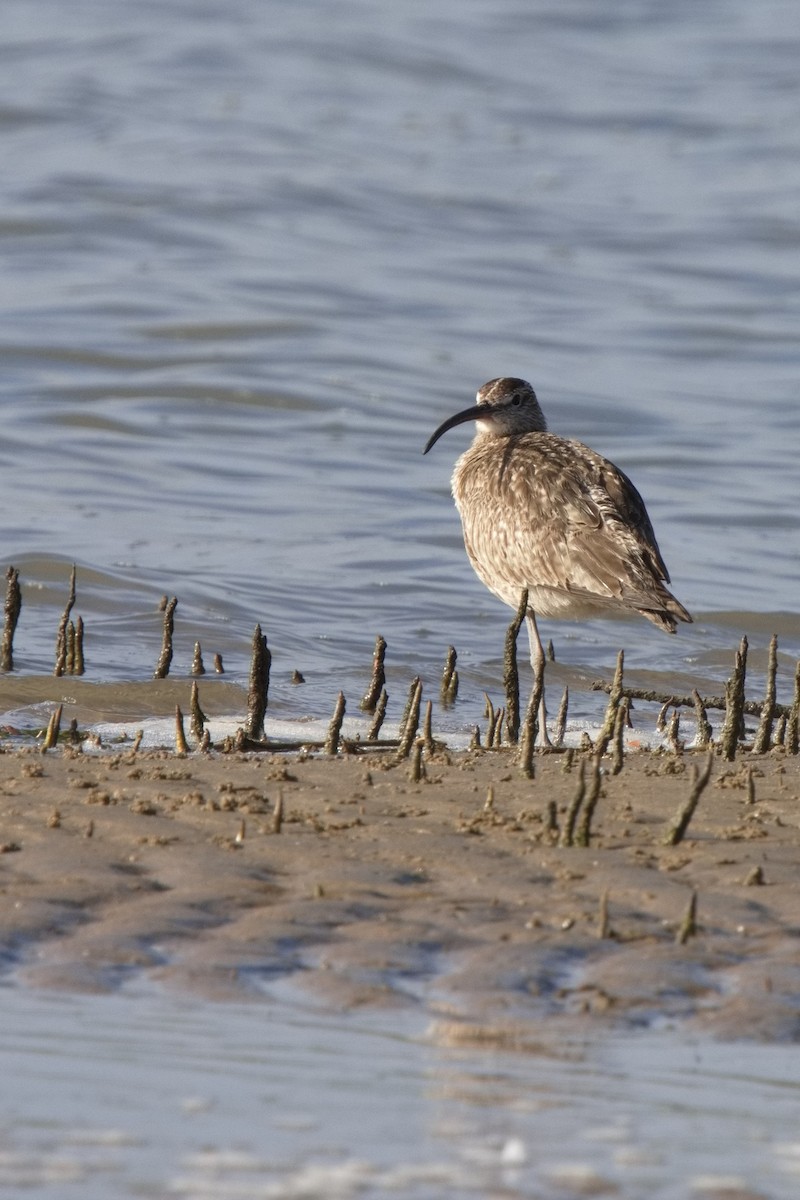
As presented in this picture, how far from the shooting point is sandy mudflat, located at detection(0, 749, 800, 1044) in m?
5.21

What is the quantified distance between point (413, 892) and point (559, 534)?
15.2ft

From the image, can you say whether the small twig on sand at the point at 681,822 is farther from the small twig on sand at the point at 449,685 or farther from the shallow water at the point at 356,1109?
the small twig on sand at the point at 449,685

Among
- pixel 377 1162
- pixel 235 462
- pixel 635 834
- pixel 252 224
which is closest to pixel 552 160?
pixel 252 224

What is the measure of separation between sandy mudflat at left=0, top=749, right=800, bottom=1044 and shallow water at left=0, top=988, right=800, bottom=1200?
0.20 metres

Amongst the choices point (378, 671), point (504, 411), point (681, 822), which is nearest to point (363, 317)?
point (504, 411)

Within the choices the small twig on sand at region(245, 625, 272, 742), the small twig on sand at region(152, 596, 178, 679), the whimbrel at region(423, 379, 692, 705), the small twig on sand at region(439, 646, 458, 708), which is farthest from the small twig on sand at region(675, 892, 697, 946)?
the small twig on sand at region(152, 596, 178, 679)

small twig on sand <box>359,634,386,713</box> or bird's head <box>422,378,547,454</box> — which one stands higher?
bird's head <box>422,378,547,454</box>

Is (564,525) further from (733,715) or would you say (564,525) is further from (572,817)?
(572,817)

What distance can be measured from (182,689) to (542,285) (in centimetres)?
1657

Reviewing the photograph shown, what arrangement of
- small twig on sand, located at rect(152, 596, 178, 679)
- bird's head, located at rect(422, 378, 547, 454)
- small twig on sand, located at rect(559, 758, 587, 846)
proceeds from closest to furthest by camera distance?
small twig on sand, located at rect(559, 758, 587, 846)
small twig on sand, located at rect(152, 596, 178, 679)
bird's head, located at rect(422, 378, 547, 454)

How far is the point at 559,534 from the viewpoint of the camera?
10250 millimetres

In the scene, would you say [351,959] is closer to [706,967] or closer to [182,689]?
[706,967]

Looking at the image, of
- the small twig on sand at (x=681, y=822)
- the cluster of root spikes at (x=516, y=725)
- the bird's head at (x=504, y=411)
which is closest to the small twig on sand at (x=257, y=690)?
the cluster of root spikes at (x=516, y=725)

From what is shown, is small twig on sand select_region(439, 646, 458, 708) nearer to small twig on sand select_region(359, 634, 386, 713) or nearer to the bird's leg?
the bird's leg
